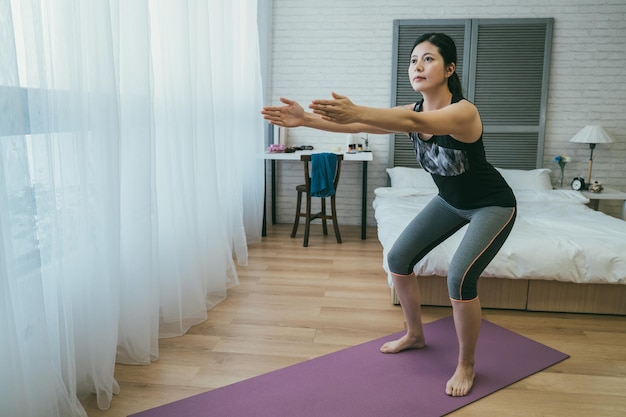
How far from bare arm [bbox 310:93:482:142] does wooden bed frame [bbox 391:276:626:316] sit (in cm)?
137

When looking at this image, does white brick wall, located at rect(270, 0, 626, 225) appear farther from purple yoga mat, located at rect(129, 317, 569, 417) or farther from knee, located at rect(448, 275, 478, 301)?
knee, located at rect(448, 275, 478, 301)

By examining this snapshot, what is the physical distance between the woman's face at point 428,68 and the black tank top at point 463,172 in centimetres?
11

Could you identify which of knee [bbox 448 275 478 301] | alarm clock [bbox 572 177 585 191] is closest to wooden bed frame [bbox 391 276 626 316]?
knee [bbox 448 275 478 301]

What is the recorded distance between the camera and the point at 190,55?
295 cm

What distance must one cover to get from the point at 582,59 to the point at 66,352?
5085 mm

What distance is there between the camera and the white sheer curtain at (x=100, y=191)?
1.71 meters

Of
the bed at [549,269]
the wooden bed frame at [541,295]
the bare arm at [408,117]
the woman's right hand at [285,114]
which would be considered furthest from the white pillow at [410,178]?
the woman's right hand at [285,114]

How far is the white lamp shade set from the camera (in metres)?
4.92

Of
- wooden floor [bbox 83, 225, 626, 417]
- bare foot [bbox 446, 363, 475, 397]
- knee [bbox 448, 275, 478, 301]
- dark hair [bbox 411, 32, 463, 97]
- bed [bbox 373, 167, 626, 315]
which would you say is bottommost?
wooden floor [bbox 83, 225, 626, 417]

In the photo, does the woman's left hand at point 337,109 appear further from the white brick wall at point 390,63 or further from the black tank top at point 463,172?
the white brick wall at point 390,63

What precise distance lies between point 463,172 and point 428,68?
0.43 m

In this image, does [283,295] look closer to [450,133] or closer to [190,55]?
[190,55]

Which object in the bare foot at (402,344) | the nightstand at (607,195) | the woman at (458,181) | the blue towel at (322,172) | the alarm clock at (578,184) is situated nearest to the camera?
the woman at (458,181)

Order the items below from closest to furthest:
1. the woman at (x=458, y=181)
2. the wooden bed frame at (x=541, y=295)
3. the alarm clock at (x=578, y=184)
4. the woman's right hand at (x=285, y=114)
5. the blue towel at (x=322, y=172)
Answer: the woman's right hand at (x=285, y=114) → the woman at (x=458, y=181) → the wooden bed frame at (x=541, y=295) → the blue towel at (x=322, y=172) → the alarm clock at (x=578, y=184)
